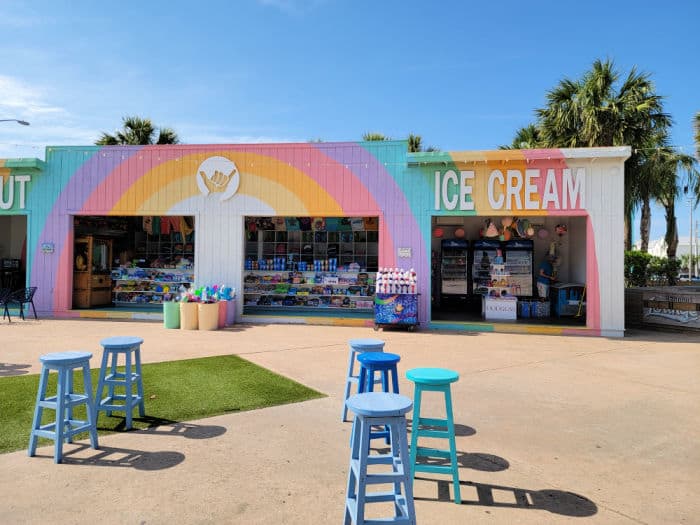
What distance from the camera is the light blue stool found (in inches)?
107

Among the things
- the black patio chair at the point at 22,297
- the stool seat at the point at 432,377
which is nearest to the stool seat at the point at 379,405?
the stool seat at the point at 432,377

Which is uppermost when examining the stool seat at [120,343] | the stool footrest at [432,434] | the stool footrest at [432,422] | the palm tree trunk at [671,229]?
the palm tree trunk at [671,229]

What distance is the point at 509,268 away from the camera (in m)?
14.6

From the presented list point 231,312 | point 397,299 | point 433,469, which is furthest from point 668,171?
point 433,469

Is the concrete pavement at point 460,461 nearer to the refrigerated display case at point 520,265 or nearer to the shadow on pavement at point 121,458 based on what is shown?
the shadow on pavement at point 121,458

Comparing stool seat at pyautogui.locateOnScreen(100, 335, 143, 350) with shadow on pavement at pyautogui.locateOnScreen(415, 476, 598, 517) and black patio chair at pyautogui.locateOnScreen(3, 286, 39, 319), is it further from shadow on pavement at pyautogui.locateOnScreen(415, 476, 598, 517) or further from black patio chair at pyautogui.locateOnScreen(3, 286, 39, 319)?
black patio chair at pyautogui.locateOnScreen(3, 286, 39, 319)

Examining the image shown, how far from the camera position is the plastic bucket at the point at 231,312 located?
11.9 m

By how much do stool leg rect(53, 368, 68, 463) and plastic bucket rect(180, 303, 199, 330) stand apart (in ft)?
23.4

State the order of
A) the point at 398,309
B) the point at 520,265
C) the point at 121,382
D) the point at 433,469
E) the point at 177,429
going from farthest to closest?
1. the point at 520,265
2. the point at 398,309
3. the point at 121,382
4. the point at 177,429
5. the point at 433,469

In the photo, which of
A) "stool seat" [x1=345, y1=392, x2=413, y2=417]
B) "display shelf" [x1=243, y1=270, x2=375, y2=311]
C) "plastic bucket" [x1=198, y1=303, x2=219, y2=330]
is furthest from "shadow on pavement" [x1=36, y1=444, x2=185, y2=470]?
"display shelf" [x1=243, y1=270, x2=375, y2=311]

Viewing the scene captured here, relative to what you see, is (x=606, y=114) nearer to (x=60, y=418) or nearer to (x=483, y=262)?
(x=483, y=262)

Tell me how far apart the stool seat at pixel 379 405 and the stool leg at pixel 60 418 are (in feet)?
8.21

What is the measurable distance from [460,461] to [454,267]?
11609 mm

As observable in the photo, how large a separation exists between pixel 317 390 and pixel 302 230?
8454 millimetres
